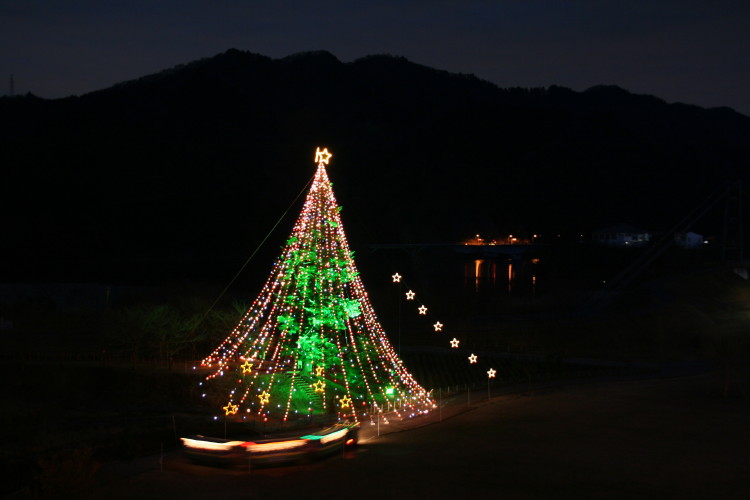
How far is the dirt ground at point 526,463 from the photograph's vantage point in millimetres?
11445

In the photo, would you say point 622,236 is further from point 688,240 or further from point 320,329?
point 320,329

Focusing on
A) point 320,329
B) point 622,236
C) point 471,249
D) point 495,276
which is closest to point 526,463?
point 320,329

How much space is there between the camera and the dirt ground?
37.6ft

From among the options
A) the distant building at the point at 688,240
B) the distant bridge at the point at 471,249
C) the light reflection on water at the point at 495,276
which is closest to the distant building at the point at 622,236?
the distant building at the point at 688,240

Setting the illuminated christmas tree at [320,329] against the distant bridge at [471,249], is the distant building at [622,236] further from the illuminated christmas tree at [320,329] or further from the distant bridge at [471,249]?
the illuminated christmas tree at [320,329]

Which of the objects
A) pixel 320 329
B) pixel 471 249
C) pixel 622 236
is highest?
A: pixel 622 236

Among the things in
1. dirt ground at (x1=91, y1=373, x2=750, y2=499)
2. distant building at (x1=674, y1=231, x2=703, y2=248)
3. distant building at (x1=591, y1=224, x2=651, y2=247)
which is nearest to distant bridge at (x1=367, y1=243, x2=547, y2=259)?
distant building at (x1=591, y1=224, x2=651, y2=247)

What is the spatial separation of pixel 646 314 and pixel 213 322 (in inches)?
772

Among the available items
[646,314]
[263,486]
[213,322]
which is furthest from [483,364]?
[263,486]

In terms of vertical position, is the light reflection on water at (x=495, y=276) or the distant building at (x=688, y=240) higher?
the distant building at (x=688, y=240)

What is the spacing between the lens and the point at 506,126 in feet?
606

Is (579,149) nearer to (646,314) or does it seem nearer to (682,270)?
(682,270)

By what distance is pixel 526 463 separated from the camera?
1309cm

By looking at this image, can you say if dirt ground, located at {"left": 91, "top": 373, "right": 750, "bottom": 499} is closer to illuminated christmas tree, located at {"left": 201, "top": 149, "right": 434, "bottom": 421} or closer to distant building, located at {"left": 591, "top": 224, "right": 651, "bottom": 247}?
illuminated christmas tree, located at {"left": 201, "top": 149, "right": 434, "bottom": 421}
